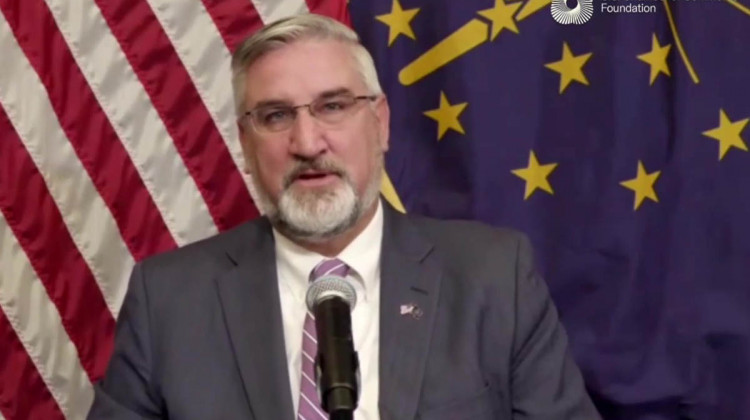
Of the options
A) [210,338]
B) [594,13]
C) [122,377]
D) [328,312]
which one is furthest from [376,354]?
[594,13]

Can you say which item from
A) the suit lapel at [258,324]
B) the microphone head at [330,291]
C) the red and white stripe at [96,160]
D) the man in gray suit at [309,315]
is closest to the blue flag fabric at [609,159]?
the red and white stripe at [96,160]

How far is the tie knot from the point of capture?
1.64 metres

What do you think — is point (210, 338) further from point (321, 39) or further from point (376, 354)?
point (321, 39)

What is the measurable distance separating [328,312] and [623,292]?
115cm

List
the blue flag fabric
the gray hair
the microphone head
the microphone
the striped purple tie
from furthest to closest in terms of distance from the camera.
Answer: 1. the blue flag fabric
2. the gray hair
3. the striped purple tie
4. the microphone head
5. the microphone

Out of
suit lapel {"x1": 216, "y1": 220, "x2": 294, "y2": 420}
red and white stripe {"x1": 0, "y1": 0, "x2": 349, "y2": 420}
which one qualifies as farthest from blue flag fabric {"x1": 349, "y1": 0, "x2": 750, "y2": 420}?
suit lapel {"x1": 216, "y1": 220, "x2": 294, "y2": 420}

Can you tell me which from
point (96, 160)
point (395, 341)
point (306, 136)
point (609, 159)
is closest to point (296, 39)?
point (306, 136)

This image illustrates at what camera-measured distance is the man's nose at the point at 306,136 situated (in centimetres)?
157

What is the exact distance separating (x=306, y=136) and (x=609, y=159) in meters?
0.74

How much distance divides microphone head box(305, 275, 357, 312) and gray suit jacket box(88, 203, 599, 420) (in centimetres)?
50

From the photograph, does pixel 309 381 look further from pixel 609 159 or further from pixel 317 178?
pixel 609 159

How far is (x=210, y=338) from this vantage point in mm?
1641

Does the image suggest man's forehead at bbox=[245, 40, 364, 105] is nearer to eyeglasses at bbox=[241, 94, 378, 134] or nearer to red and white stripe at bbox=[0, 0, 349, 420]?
eyeglasses at bbox=[241, 94, 378, 134]

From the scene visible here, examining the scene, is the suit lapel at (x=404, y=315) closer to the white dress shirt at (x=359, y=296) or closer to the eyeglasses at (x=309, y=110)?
the white dress shirt at (x=359, y=296)
